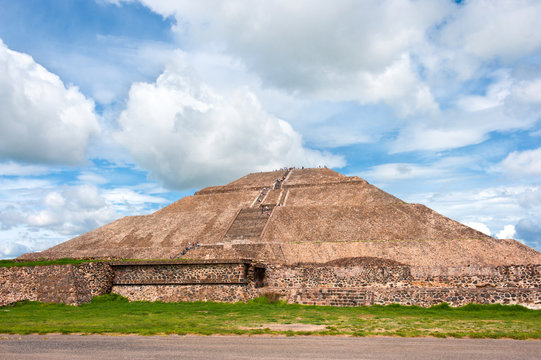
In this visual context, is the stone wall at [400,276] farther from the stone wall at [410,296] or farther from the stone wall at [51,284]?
the stone wall at [51,284]

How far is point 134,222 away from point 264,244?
1911 cm

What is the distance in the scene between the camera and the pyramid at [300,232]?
31.1 meters

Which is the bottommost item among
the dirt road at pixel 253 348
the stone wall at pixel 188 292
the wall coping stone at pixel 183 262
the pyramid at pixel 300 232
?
the dirt road at pixel 253 348

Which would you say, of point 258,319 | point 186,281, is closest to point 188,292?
point 186,281

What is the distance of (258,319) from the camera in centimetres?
1334

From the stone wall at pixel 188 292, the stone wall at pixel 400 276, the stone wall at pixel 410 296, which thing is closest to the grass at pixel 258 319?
the stone wall at pixel 410 296

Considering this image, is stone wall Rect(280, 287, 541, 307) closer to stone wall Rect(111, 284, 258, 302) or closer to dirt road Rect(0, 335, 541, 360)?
stone wall Rect(111, 284, 258, 302)

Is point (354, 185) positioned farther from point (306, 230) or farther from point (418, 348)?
point (418, 348)

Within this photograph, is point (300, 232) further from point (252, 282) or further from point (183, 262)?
point (183, 262)

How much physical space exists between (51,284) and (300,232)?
22998 mm

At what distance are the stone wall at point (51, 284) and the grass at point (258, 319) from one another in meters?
0.41

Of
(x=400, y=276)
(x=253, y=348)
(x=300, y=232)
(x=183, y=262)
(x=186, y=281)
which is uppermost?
(x=300, y=232)

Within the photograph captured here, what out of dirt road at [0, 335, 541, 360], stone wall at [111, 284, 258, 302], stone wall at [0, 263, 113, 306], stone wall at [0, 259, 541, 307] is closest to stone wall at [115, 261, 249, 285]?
stone wall at [0, 259, 541, 307]

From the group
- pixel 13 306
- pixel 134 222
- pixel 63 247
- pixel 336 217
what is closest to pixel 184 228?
pixel 134 222
